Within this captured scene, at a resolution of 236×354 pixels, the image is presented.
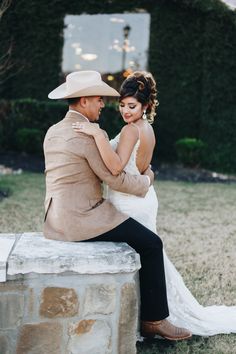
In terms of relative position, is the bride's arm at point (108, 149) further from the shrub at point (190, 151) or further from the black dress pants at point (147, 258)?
the shrub at point (190, 151)

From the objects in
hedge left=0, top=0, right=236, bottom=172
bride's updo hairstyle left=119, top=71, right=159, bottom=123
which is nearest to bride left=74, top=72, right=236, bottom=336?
bride's updo hairstyle left=119, top=71, right=159, bottom=123

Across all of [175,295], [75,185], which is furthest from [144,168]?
[175,295]

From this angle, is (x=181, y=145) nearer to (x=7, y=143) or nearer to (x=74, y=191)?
(x=7, y=143)

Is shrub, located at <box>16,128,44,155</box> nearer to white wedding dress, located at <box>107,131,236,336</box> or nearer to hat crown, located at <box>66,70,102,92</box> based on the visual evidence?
white wedding dress, located at <box>107,131,236,336</box>

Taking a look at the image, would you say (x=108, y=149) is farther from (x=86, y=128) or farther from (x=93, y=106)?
(x=93, y=106)

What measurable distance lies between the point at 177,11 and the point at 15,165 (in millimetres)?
5124

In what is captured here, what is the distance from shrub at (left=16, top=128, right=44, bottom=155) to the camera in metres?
11.5

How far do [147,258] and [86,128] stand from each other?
0.84 m

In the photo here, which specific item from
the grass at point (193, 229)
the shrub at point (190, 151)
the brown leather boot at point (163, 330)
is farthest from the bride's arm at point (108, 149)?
the shrub at point (190, 151)

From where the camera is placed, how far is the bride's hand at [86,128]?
9.51ft

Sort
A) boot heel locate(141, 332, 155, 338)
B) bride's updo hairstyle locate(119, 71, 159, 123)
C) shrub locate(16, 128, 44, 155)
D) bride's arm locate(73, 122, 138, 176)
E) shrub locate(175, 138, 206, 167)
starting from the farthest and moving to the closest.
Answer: shrub locate(16, 128, 44, 155), shrub locate(175, 138, 206, 167), bride's updo hairstyle locate(119, 71, 159, 123), boot heel locate(141, 332, 155, 338), bride's arm locate(73, 122, 138, 176)

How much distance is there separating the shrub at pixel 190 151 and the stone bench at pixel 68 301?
8586mm

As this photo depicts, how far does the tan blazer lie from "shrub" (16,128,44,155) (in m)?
8.64

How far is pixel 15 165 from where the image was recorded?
1099cm
